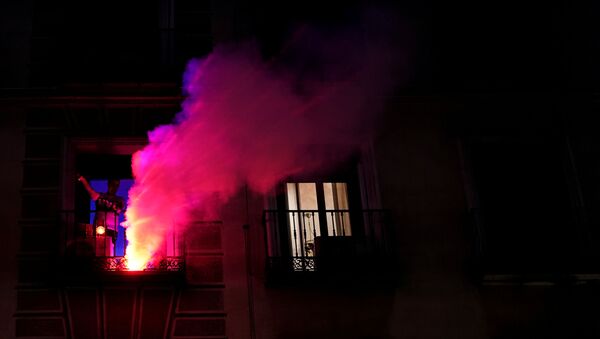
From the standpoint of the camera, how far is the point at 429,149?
12.0 m

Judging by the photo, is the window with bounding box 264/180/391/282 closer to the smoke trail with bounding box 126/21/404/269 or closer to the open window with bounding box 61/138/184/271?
the smoke trail with bounding box 126/21/404/269

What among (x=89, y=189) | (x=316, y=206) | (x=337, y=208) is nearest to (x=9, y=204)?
(x=89, y=189)

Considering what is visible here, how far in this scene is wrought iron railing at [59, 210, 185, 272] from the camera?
10273 mm

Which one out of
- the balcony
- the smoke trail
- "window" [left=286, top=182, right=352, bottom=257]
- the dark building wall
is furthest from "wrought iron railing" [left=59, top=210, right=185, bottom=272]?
"window" [left=286, top=182, right=352, bottom=257]

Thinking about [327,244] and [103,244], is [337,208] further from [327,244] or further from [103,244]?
[103,244]

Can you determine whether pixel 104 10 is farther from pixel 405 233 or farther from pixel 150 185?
pixel 405 233

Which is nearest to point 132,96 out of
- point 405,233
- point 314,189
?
point 314,189

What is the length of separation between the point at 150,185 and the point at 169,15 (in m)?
2.98

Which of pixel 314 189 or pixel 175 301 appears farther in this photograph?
pixel 314 189

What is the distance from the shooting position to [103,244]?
1072 cm

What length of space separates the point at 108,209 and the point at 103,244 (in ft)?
1.91

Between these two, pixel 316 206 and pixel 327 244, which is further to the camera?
pixel 316 206

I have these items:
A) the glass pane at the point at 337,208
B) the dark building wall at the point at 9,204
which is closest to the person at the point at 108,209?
the dark building wall at the point at 9,204

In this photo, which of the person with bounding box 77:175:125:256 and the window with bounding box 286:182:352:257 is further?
the window with bounding box 286:182:352:257
